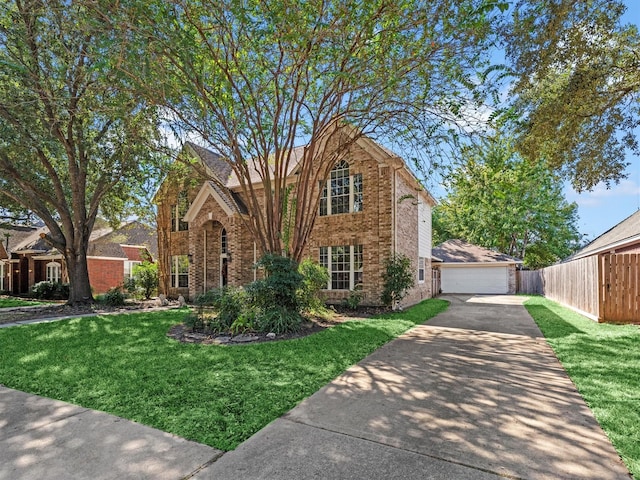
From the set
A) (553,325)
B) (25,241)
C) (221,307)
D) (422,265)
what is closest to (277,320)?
(221,307)

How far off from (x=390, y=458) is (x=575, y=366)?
4547 mm

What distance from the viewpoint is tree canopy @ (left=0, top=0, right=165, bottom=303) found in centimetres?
721

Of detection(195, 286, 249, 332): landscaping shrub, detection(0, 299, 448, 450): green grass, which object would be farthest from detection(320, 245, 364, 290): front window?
detection(195, 286, 249, 332): landscaping shrub

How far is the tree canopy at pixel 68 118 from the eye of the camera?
7.21 metres

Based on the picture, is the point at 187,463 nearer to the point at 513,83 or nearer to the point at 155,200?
the point at 513,83

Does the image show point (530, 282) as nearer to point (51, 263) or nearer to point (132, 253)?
point (132, 253)

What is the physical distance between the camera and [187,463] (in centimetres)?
300

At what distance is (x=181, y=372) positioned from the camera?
556cm

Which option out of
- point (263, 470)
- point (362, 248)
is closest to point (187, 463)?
point (263, 470)

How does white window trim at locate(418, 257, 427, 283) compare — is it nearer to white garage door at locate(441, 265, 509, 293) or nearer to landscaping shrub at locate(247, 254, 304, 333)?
white garage door at locate(441, 265, 509, 293)

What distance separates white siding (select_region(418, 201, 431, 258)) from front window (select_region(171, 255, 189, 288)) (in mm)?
12306

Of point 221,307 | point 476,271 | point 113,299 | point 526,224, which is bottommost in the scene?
point 113,299

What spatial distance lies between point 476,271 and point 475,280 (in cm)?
67

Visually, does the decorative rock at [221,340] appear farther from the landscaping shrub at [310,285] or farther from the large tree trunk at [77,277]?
the large tree trunk at [77,277]
